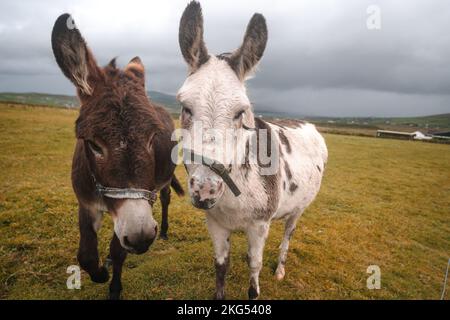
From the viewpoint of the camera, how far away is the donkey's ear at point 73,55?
96.0 inches

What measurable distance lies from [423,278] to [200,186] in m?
6.37

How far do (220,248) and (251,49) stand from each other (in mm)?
2679

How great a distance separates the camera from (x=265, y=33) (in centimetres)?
271

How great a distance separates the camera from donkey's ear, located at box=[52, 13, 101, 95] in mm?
2438

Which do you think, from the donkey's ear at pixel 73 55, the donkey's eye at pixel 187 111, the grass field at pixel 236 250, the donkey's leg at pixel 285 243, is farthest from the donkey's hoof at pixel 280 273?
the donkey's ear at pixel 73 55

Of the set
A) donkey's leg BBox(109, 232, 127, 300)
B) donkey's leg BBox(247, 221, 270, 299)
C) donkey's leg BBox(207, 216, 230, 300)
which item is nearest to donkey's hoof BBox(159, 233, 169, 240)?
donkey's leg BBox(109, 232, 127, 300)

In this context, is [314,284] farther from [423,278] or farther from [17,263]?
[17,263]

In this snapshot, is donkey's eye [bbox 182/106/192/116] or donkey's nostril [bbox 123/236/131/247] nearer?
donkey's nostril [bbox 123/236/131/247]

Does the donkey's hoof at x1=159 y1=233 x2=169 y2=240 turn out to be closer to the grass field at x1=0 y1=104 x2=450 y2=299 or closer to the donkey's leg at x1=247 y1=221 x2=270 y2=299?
the grass field at x1=0 y1=104 x2=450 y2=299

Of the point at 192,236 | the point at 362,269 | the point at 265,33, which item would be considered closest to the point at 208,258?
the point at 192,236

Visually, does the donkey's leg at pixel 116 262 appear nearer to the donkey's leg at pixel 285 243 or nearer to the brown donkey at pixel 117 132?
the brown donkey at pixel 117 132

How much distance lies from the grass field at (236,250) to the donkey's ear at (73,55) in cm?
345

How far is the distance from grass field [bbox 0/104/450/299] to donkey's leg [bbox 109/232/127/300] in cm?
24

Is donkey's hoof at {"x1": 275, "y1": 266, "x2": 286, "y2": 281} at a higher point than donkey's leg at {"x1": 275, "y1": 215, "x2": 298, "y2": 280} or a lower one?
lower
